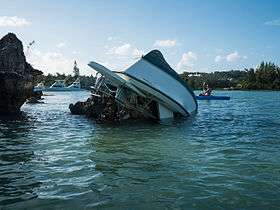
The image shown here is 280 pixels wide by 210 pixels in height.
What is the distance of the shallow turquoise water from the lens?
10531 mm

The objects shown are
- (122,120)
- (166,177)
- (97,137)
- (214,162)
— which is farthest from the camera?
(122,120)

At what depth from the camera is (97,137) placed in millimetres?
21891

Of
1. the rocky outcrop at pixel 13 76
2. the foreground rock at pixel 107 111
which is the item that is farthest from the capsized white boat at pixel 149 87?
the rocky outcrop at pixel 13 76

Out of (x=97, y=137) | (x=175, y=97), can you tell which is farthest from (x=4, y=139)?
(x=175, y=97)

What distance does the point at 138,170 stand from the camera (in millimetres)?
13883

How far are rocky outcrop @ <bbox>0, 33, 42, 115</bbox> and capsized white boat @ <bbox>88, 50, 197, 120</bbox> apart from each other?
628 cm

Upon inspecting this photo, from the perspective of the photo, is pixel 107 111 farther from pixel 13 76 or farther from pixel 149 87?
pixel 13 76

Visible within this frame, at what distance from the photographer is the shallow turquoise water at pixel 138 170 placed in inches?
415

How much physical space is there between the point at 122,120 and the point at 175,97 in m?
4.91

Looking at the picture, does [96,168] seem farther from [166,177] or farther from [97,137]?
[97,137]

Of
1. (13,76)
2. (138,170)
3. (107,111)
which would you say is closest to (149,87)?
(107,111)

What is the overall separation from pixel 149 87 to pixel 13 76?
1147 cm

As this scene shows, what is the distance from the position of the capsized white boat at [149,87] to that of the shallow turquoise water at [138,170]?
6.79m

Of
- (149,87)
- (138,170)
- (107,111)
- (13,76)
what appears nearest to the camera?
(138,170)
